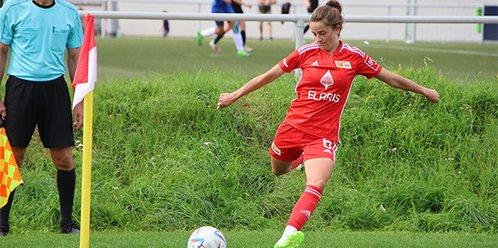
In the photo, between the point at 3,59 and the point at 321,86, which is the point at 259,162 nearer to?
the point at 321,86

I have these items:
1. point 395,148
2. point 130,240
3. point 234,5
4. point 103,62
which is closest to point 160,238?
point 130,240

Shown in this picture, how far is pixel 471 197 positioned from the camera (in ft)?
33.5

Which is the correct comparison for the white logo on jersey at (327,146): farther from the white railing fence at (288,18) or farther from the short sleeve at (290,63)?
the white railing fence at (288,18)

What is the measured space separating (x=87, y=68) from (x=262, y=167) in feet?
15.0

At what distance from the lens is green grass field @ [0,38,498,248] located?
9570 millimetres

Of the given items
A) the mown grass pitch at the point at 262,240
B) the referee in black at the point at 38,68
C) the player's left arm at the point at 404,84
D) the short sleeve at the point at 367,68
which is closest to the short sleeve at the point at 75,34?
the referee in black at the point at 38,68

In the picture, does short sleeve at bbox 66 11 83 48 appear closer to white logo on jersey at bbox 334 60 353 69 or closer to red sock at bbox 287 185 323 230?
white logo on jersey at bbox 334 60 353 69

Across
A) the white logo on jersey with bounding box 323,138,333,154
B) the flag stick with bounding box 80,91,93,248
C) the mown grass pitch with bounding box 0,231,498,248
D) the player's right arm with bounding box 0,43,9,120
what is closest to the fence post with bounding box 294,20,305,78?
the mown grass pitch with bounding box 0,231,498,248

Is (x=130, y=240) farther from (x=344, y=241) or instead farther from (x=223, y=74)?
(x=223, y=74)

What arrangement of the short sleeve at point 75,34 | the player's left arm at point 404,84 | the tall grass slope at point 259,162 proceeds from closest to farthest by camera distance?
the player's left arm at point 404,84, the short sleeve at point 75,34, the tall grass slope at point 259,162

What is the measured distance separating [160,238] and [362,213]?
2.15 metres

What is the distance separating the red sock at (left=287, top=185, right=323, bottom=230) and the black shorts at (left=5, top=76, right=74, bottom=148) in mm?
2301

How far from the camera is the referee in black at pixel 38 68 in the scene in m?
8.42

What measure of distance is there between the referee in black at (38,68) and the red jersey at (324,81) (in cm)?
192
